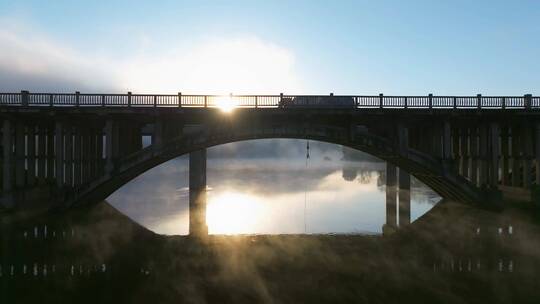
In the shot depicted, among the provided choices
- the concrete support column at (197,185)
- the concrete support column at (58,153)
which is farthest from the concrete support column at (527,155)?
the concrete support column at (58,153)

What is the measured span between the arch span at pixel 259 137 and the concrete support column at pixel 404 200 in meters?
4.31

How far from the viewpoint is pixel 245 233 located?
2611 cm

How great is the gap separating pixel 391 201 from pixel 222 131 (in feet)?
62.0

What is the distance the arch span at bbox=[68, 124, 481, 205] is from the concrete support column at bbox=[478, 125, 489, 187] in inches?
67.2

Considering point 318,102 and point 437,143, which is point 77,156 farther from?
point 437,143

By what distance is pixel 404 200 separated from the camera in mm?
38375

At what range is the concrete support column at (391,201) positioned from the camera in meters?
28.0

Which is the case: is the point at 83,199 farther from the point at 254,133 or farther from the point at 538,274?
the point at 538,274

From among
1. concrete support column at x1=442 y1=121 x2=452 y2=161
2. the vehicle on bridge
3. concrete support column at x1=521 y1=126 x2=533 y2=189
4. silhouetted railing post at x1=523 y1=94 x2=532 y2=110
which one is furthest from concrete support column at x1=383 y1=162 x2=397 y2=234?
silhouetted railing post at x1=523 y1=94 x2=532 y2=110

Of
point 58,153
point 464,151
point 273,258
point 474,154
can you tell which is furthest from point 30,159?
point 464,151

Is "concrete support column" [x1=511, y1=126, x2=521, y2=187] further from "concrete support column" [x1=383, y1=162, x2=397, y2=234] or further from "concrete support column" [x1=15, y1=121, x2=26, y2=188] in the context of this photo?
"concrete support column" [x1=15, y1=121, x2=26, y2=188]

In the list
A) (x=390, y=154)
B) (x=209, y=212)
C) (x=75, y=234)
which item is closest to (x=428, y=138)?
(x=390, y=154)

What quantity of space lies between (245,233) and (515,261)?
15.5 meters

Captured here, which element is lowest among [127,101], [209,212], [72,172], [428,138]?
[209,212]
